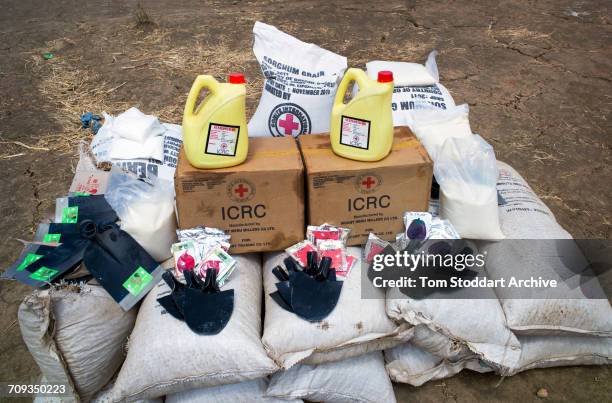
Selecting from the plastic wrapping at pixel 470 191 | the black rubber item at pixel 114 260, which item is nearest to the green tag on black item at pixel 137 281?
the black rubber item at pixel 114 260

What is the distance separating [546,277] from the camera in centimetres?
169

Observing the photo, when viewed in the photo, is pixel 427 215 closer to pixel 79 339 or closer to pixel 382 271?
pixel 382 271

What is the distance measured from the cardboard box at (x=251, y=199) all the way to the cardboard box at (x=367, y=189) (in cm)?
6

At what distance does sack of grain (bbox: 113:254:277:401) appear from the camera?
1.46 metres

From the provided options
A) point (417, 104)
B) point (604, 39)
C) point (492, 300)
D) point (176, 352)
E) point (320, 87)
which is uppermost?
point (320, 87)

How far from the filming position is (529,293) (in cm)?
166

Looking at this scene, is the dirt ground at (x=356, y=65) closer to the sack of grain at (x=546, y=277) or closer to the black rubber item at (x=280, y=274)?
the sack of grain at (x=546, y=277)

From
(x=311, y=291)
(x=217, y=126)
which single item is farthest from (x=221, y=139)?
(x=311, y=291)

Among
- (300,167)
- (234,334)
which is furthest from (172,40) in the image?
(234,334)

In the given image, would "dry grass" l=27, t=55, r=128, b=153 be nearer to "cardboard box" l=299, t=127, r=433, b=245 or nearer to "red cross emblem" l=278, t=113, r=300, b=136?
"red cross emblem" l=278, t=113, r=300, b=136

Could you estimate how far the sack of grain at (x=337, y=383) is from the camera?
1.60 m

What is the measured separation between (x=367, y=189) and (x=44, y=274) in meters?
1.10

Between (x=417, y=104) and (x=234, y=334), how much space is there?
132 centimetres

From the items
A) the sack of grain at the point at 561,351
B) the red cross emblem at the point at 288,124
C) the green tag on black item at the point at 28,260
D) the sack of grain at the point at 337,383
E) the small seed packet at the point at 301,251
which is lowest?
the sack of grain at the point at 561,351
